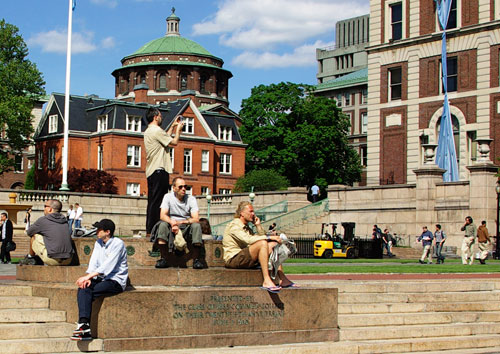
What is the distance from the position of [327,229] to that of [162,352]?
37.4 meters

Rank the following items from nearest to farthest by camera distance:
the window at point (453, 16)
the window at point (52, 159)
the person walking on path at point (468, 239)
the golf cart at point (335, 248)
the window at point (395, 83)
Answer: the person walking on path at point (468, 239), the golf cart at point (335, 248), the window at point (453, 16), the window at point (395, 83), the window at point (52, 159)

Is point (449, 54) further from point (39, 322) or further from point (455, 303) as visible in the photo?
point (39, 322)

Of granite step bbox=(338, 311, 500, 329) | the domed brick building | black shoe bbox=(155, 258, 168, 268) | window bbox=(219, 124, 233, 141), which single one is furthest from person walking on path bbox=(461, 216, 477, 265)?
the domed brick building

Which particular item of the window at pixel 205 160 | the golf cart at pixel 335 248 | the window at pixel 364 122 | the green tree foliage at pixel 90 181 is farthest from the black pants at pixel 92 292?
the window at pixel 364 122

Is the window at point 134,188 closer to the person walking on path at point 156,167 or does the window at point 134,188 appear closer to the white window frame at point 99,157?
the white window frame at point 99,157

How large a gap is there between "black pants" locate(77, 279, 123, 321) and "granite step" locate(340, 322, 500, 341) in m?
4.12

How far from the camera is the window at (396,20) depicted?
54.2 m

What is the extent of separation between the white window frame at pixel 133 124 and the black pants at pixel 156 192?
6694cm

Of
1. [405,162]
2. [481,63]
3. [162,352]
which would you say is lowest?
[162,352]

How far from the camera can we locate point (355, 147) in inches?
4161

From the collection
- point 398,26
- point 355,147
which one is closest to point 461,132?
point 398,26

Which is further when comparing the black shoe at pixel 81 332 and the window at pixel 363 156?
the window at pixel 363 156

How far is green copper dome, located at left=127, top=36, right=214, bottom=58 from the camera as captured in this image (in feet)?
382

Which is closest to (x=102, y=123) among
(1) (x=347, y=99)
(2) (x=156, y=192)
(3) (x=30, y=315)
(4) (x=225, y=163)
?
(4) (x=225, y=163)
